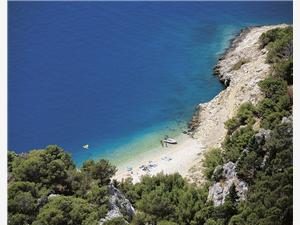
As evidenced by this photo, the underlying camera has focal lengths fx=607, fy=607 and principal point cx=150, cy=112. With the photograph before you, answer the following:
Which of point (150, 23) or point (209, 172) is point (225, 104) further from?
point (150, 23)

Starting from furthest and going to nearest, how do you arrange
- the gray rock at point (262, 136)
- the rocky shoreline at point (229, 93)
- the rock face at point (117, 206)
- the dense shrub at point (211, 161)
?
the rocky shoreline at point (229, 93)
the dense shrub at point (211, 161)
the gray rock at point (262, 136)
the rock face at point (117, 206)

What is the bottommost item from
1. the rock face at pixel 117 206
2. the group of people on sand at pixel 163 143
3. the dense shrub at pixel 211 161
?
the rock face at pixel 117 206

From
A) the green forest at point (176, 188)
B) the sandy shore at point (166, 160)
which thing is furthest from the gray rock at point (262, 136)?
the sandy shore at point (166, 160)

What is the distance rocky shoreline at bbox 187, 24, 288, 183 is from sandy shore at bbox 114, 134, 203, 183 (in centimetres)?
48

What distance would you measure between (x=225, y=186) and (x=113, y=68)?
49.6 ft

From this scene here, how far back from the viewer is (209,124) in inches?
1362

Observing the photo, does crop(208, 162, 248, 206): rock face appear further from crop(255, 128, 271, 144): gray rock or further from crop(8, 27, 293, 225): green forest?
crop(255, 128, 271, 144): gray rock

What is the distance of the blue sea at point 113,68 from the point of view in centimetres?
3450

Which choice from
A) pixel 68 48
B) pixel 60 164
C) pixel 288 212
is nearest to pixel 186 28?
pixel 68 48

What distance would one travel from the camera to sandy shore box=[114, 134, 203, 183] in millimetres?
31781

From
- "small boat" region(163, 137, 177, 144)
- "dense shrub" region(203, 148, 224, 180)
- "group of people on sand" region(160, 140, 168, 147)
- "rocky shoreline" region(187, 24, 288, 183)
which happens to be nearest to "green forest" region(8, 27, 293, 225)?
"dense shrub" region(203, 148, 224, 180)

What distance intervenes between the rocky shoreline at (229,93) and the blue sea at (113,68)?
83cm

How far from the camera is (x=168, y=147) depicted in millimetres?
33688

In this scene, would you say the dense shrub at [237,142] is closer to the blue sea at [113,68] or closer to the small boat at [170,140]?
the small boat at [170,140]
